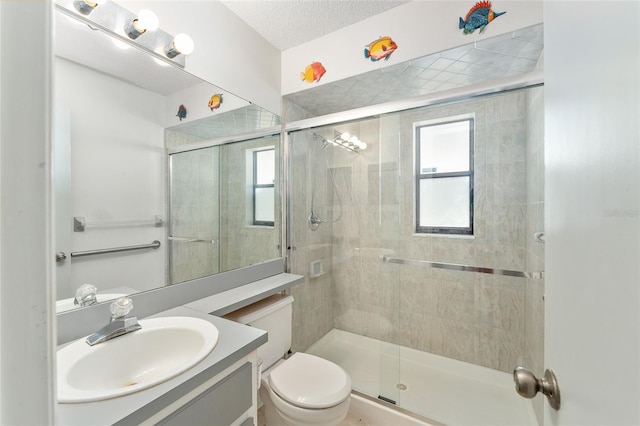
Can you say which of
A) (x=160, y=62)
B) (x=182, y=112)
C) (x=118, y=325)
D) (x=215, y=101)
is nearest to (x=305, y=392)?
(x=118, y=325)

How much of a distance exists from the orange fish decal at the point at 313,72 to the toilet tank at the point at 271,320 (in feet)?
5.15

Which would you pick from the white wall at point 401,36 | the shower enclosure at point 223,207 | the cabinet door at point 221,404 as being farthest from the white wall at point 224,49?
the cabinet door at point 221,404

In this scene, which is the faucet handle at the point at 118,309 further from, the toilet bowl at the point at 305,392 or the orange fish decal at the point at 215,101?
the orange fish decal at the point at 215,101

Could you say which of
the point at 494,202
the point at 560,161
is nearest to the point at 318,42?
the point at 494,202

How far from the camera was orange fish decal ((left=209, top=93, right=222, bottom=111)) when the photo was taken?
5.14 feet

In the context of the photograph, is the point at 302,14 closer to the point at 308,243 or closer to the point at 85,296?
the point at 308,243

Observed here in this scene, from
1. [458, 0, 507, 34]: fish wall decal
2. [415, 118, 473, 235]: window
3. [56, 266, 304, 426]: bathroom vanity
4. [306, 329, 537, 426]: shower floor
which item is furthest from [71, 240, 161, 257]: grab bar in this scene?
[458, 0, 507, 34]: fish wall decal

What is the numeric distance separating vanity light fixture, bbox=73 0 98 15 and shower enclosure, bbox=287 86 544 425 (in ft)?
4.11

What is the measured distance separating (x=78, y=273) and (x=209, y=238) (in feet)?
2.05

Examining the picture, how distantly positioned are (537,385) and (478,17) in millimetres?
1730

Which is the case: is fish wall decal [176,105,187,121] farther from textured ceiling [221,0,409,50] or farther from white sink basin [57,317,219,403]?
white sink basin [57,317,219,403]

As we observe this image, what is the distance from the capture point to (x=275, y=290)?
5.35 feet

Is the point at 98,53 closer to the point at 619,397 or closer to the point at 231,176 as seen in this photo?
the point at 231,176

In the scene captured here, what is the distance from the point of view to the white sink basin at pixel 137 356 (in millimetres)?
757
